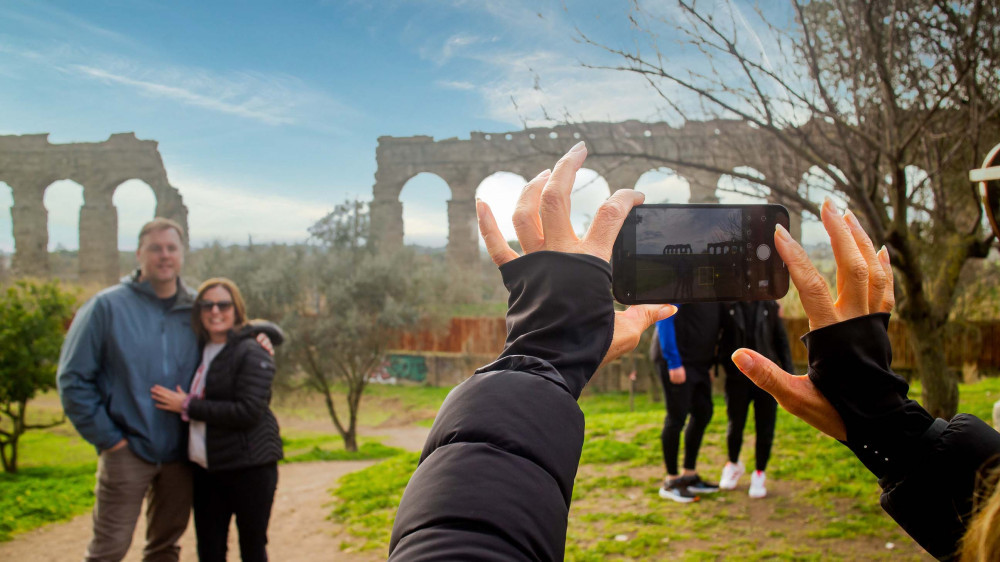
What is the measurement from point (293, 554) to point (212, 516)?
183 centimetres

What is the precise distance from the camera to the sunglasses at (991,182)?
1.57 metres

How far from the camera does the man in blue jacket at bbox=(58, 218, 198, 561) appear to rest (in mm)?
2906

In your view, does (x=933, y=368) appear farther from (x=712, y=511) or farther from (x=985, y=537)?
(x=985, y=537)

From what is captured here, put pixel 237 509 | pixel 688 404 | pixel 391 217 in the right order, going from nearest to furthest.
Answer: pixel 237 509 < pixel 688 404 < pixel 391 217

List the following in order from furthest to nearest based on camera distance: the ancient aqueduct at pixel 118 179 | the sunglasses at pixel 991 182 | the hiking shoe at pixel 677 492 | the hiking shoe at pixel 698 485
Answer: the ancient aqueduct at pixel 118 179
the hiking shoe at pixel 698 485
the hiking shoe at pixel 677 492
the sunglasses at pixel 991 182

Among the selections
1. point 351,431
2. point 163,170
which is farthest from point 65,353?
point 163,170

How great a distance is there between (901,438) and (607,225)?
602 mm

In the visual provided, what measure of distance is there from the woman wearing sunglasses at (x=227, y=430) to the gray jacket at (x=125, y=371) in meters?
0.09

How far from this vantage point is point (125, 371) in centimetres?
303

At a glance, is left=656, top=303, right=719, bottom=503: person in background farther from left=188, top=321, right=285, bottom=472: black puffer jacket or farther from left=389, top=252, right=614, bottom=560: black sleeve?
left=389, top=252, right=614, bottom=560: black sleeve

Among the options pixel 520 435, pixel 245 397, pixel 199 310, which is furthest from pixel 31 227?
pixel 520 435

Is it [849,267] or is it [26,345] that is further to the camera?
[26,345]

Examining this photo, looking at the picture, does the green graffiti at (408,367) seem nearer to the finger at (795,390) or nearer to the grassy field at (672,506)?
the grassy field at (672,506)

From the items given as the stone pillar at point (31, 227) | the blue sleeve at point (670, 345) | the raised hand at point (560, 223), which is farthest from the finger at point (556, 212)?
the stone pillar at point (31, 227)
